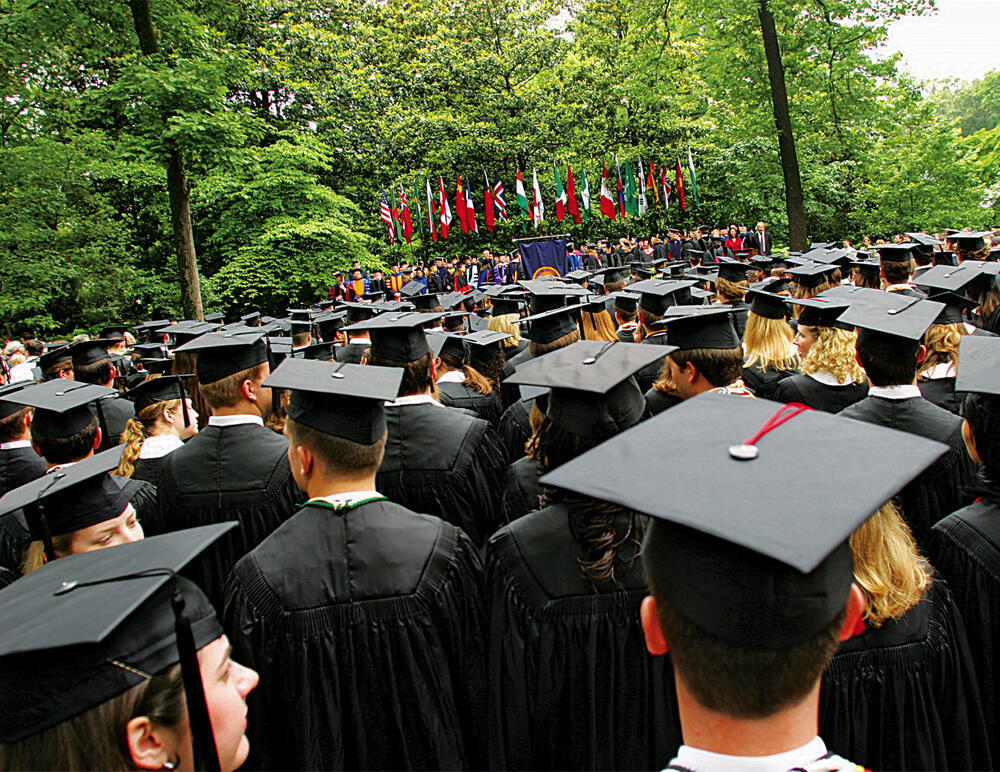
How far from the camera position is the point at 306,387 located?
2.23 m

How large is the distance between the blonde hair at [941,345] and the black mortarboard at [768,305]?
90 cm

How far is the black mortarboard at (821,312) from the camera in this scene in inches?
142

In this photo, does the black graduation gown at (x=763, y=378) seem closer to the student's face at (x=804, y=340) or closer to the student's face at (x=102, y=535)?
the student's face at (x=804, y=340)

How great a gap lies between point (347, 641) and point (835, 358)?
3020 mm

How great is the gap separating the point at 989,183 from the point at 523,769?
2484cm

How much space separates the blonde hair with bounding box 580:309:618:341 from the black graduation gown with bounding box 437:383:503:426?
1103mm

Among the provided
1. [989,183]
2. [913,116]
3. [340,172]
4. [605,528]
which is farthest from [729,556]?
[913,116]

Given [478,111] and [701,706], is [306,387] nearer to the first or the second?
[701,706]

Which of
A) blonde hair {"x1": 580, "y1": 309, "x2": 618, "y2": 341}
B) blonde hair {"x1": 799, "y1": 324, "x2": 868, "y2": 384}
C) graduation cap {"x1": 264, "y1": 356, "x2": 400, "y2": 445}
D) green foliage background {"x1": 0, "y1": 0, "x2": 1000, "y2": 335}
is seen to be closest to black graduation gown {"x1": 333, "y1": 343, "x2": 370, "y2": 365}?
blonde hair {"x1": 580, "y1": 309, "x2": 618, "y2": 341}

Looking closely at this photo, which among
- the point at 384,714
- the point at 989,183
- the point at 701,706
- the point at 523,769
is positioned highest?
the point at 989,183

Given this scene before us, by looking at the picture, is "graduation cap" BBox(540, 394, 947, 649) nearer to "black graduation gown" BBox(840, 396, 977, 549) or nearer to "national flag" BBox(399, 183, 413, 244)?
"black graduation gown" BBox(840, 396, 977, 549)

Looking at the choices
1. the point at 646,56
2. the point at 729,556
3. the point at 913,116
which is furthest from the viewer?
the point at 913,116

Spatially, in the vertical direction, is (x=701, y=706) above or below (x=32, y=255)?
below

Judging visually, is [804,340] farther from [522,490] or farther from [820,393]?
[522,490]
